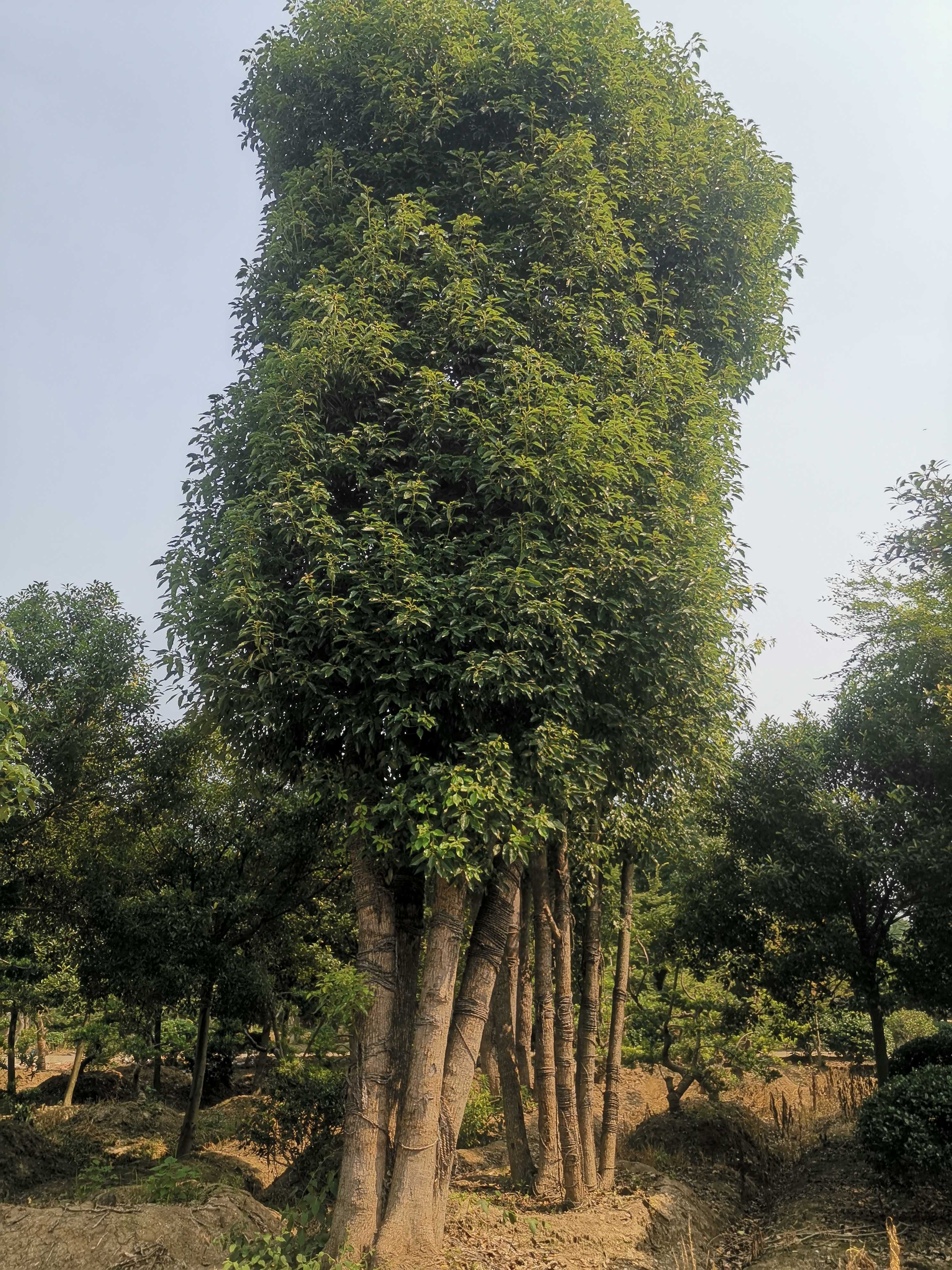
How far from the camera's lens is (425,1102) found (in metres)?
8.00

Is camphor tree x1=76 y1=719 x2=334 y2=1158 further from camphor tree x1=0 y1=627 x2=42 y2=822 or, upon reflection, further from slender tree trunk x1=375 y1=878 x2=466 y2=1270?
camphor tree x1=0 y1=627 x2=42 y2=822

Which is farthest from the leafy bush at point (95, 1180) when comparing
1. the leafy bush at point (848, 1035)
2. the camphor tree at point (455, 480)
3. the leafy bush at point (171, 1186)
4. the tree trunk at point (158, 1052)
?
the leafy bush at point (848, 1035)

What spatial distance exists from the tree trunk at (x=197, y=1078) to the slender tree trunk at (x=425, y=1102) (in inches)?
313

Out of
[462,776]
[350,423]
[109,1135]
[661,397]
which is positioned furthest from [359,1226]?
[109,1135]

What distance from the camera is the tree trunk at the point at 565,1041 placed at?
1046 centimetres

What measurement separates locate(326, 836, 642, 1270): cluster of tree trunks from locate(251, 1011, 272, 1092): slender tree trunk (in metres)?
7.29

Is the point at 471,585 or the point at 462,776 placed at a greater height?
the point at 471,585

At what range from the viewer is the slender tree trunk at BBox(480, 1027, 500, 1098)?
1836 centimetres

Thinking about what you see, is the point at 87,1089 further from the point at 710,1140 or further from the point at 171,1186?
the point at 171,1186

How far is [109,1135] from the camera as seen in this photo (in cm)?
1873

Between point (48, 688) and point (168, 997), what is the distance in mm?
5709

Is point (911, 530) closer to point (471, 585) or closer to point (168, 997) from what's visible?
point (471, 585)

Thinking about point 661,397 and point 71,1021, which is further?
point 71,1021

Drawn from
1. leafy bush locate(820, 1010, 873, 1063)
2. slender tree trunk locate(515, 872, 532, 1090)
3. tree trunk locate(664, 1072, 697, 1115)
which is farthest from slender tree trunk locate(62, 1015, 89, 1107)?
leafy bush locate(820, 1010, 873, 1063)
